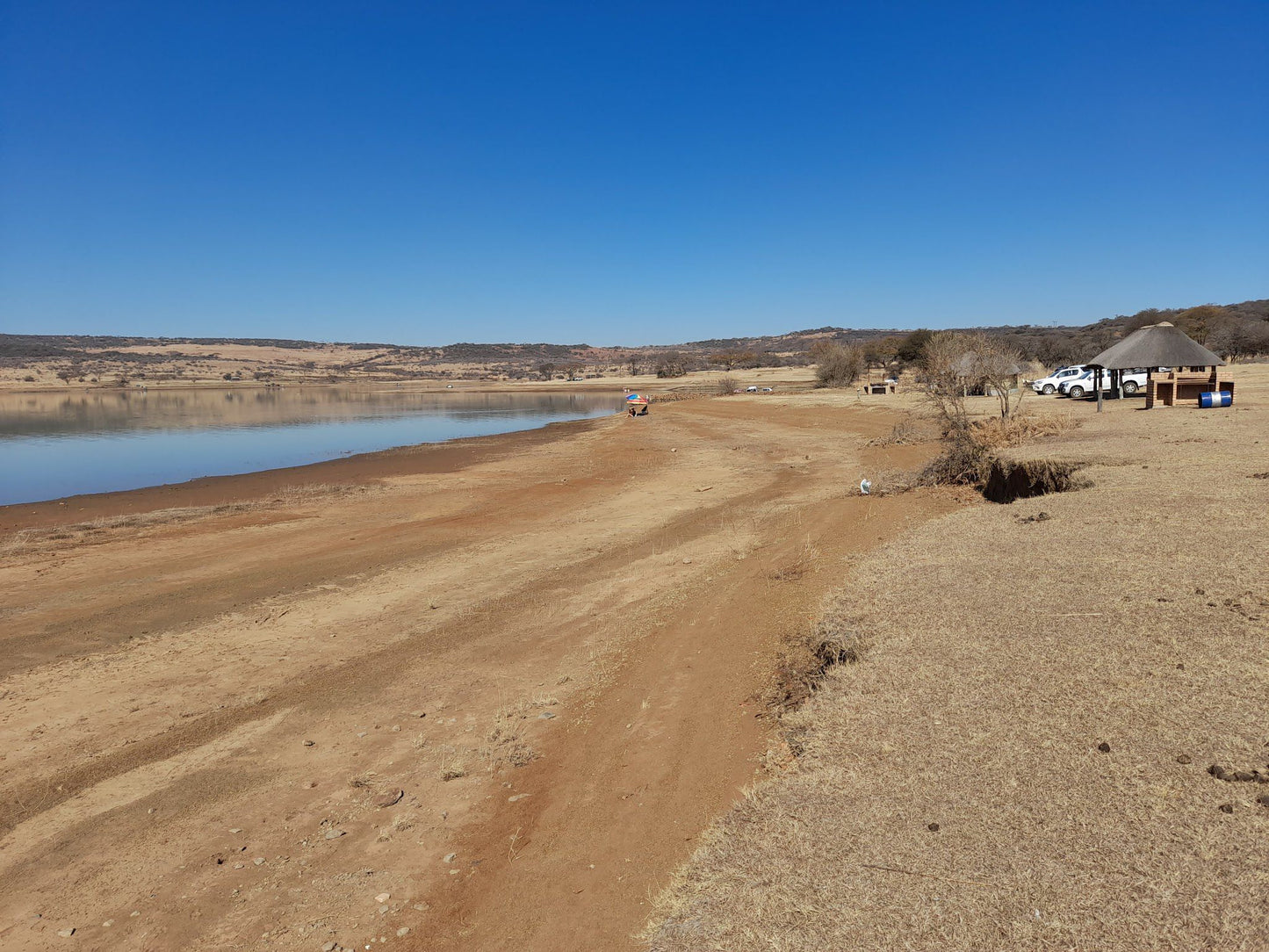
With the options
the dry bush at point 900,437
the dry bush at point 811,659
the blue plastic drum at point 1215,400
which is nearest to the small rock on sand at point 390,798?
the dry bush at point 811,659

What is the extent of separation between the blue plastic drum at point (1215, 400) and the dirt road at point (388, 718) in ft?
41.8

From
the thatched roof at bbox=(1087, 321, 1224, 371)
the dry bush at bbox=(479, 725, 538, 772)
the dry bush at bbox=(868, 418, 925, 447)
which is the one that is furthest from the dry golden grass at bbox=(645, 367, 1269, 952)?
the thatched roof at bbox=(1087, 321, 1224, 371)

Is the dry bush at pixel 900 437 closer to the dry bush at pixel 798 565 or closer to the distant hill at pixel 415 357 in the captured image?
the dry bush at pixel 798 565

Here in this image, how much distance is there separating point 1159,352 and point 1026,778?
2657 cm

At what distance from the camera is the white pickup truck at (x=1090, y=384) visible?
31.2 m

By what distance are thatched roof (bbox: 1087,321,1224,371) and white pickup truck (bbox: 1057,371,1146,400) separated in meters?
5.16

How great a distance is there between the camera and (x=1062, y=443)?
14156 mm

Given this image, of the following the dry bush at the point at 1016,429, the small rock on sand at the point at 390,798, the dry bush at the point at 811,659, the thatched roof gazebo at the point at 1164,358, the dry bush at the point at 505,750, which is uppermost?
the thatched roof gazebo at the point at 1164,358

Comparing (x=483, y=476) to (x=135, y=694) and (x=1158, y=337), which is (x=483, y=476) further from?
(x=1158, y=337)

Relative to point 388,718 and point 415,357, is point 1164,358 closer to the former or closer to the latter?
point 388,718

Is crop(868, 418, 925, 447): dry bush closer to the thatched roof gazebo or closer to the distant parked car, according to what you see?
the thatched roof gazebo

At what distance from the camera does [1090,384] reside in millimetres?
33594

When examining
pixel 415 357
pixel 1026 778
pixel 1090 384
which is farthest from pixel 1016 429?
pixel 415 357

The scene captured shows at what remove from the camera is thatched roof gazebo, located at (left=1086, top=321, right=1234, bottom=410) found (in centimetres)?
2283
